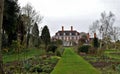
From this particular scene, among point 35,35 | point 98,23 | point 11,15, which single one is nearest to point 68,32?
point 98,23

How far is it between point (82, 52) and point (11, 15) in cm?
1666

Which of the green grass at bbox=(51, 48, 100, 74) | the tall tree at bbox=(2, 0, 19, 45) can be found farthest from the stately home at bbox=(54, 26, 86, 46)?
the green grass at bbox=(51, 48, 100, 74)

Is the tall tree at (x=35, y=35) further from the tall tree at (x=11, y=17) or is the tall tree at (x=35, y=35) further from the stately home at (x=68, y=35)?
the stately home at (x=68, y=35)

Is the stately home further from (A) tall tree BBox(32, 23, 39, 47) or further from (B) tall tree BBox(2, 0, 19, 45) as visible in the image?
(B) tall tree BBox(2, 0, 19, 45)

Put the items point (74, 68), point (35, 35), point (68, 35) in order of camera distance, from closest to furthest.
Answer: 1. point (74, 68)
2. point (35, 35)
3. point (68, 35)

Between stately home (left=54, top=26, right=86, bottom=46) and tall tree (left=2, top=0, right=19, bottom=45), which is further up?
stately home (left=54, top=26, right=86, bottom=46)

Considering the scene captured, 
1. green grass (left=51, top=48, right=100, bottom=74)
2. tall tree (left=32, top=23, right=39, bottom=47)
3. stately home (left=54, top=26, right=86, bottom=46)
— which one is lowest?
green grass (left=51, top=48, right=100, bottom=74)

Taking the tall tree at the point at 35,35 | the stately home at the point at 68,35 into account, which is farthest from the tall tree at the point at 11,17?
the stately home at the point at 68,35

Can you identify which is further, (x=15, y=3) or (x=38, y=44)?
(x=38, y=44)

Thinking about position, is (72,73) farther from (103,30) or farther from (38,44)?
(103,30)

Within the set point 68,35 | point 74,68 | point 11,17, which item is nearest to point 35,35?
point 11,17

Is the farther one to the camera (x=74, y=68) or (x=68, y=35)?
(x=68, y=35)

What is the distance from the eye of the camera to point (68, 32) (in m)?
154

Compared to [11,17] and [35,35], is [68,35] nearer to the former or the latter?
[35,35]
